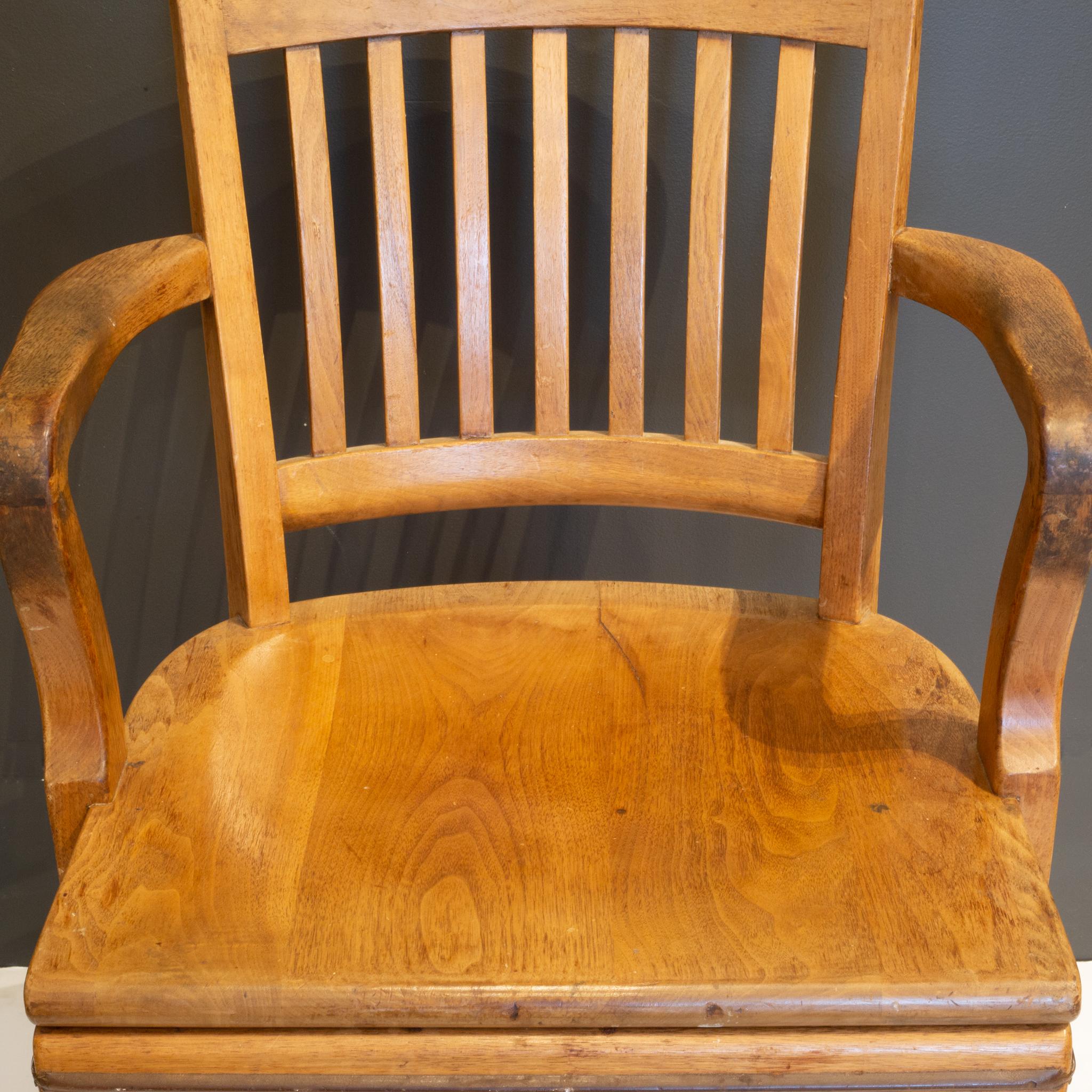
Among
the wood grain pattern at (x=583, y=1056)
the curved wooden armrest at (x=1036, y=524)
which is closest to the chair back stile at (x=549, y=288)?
the curved wooden armrest at (x=1036, y=524)

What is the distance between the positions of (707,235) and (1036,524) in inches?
13.6

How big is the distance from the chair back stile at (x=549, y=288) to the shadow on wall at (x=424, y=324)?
0.20 meters

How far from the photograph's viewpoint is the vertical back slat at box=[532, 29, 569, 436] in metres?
0.79

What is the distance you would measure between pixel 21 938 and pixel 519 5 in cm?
110

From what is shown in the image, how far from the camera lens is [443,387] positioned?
1.07 metres

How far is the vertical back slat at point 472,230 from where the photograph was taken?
796 millimetres

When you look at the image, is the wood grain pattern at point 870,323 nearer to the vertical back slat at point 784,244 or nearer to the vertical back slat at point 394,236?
the vertical back slat at point 784,244

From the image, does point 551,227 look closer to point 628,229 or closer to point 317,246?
point 628,229

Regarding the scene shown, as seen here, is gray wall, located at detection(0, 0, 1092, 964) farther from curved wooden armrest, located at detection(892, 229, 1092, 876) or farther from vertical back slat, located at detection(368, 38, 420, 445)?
curved wooden armrest, located at detection(892, 229, 1092, 876)

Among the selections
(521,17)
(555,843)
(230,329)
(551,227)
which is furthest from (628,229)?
(555,843)

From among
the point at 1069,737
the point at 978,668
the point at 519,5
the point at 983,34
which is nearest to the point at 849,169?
the point at 983,34

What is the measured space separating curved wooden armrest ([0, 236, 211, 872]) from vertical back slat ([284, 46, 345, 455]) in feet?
0.51

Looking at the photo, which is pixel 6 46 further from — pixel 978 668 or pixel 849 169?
pixel 978 668

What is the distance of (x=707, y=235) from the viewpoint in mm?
801
